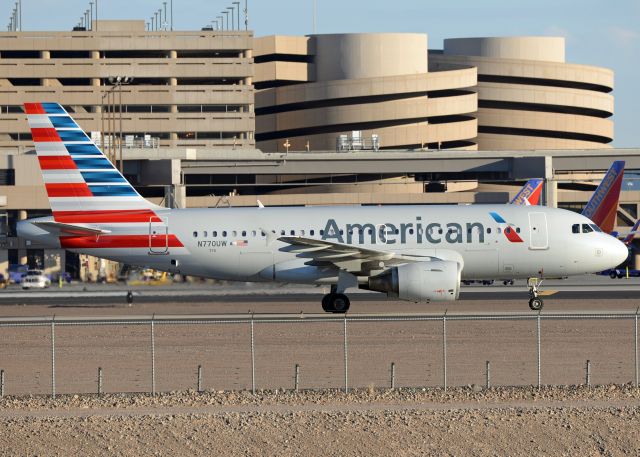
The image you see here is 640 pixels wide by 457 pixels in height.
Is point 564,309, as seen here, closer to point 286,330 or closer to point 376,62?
point 286,330

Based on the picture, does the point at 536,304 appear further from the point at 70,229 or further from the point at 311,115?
the point at 311,115

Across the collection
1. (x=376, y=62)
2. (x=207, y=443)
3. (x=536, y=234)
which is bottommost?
(x=207, y=443)

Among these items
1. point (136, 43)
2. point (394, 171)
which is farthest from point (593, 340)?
point (136, 43)

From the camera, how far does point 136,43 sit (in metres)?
145

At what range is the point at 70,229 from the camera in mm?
48906

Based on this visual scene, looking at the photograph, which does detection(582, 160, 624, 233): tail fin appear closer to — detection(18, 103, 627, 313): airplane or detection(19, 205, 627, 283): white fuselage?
detection(18, 103, 627, 313): airplane

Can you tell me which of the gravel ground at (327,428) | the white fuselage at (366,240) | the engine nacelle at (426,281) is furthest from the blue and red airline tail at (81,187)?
the gravel ground at (327,428)

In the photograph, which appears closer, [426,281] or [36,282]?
[426,281]

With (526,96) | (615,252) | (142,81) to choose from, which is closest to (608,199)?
(615,252)

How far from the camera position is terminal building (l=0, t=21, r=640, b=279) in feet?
374

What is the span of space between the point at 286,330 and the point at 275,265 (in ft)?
22.3

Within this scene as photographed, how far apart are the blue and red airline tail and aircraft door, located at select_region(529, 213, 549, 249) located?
582 inches

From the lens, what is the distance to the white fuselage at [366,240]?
49344 millimetres

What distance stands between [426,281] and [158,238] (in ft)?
35.9
